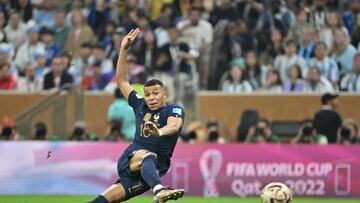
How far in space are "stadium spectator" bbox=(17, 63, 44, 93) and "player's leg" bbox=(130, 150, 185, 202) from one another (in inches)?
421

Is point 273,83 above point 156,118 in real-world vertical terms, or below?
above

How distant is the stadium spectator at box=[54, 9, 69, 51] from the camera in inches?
940

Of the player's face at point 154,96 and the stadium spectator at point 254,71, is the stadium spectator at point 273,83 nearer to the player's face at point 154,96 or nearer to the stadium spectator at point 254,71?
the stadium spectator at point 254,71

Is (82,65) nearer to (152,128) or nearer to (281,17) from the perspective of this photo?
(281,17)

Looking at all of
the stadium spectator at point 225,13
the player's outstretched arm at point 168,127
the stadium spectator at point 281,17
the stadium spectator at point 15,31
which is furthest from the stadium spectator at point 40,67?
the player's outstretched arm at point 168,127

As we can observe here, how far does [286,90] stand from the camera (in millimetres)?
22500

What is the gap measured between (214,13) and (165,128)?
12.1 m

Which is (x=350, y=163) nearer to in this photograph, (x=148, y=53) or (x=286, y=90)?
(x=286, y=90)

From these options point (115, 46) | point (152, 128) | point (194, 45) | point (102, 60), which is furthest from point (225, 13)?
point (152, 128)

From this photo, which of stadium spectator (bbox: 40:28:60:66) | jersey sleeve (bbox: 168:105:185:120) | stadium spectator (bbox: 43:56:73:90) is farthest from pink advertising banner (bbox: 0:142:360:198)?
jersey sleeve (bbox: 168:105:185:120)

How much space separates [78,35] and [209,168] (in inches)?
223

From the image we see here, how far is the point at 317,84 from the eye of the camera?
22.2 metres

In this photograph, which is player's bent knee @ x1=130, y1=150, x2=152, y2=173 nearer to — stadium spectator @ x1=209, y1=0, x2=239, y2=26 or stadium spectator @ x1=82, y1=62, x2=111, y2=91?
stadium spectator @ x1=82, y1=62, x2=111, y2=91

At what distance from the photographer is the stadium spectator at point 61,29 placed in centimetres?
2388
